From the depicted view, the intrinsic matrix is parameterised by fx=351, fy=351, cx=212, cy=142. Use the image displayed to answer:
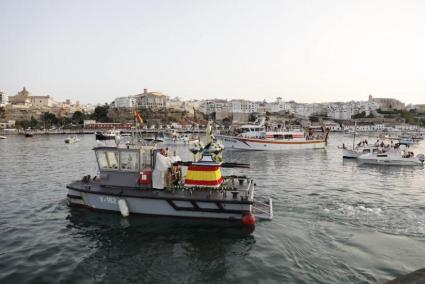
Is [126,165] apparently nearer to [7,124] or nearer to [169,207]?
[169,207]

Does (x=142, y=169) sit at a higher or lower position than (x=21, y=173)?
higher

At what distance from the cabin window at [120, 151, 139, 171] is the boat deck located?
1.07 metres

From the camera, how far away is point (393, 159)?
4222 centimetres

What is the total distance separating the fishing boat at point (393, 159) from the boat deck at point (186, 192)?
29510mm

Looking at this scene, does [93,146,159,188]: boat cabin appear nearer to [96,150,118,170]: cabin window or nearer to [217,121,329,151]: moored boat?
[96,150,118,170]: cabin window

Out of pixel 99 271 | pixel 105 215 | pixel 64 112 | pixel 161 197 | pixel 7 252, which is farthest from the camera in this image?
pixel 64 112

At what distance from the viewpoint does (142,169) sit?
18.3m

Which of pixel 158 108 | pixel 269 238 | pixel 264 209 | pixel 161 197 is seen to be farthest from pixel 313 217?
pixel 158 108

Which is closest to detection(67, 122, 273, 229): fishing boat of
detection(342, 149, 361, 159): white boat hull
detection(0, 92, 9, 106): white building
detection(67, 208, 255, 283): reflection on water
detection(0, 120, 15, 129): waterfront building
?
detection(67, 208, 255, 283): reflection on water

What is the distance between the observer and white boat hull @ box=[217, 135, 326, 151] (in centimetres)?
6178

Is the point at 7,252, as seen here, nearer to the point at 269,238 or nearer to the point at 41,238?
the point at 41,238

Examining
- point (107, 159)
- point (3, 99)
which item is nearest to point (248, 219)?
point (107, 159)

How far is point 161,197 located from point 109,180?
356cm

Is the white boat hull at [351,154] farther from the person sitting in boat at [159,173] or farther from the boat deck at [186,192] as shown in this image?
the person sitting in boat at [159,173]
